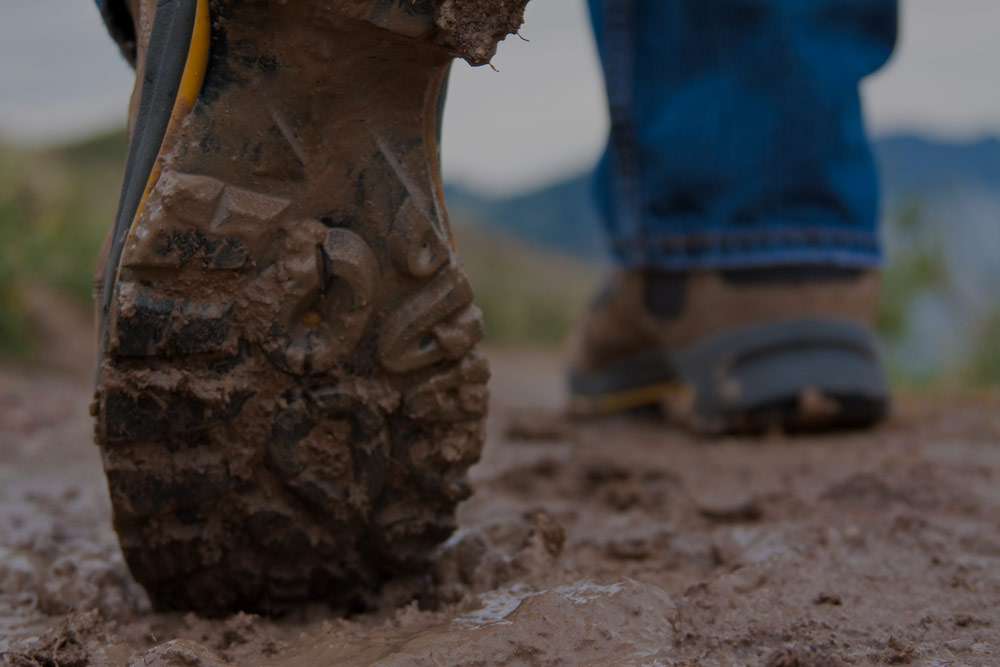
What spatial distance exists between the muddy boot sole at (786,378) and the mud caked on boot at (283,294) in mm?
1041

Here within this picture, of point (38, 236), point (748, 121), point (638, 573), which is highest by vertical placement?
point (38, 236)

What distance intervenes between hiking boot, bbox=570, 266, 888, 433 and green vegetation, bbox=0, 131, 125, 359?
1.44m

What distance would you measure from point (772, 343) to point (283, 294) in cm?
125

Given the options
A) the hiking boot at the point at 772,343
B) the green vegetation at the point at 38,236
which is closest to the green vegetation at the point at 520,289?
the green vegetation at the point at 38,236

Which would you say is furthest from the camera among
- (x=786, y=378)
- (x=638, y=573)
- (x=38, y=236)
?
(x=38, y=236)

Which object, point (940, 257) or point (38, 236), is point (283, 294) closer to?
point (38, 236)

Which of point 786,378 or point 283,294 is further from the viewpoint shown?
point 786,378

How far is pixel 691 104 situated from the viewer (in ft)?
6.05

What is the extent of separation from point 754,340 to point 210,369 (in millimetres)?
1276

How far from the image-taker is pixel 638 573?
1040mm

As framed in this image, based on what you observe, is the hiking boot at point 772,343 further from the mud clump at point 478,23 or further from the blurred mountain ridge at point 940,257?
the mud clump at point 478,23

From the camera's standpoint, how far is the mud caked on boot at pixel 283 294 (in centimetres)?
80

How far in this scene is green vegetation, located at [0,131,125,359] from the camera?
2693 millimetres

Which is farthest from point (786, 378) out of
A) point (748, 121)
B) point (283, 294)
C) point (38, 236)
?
point (38, 236)
